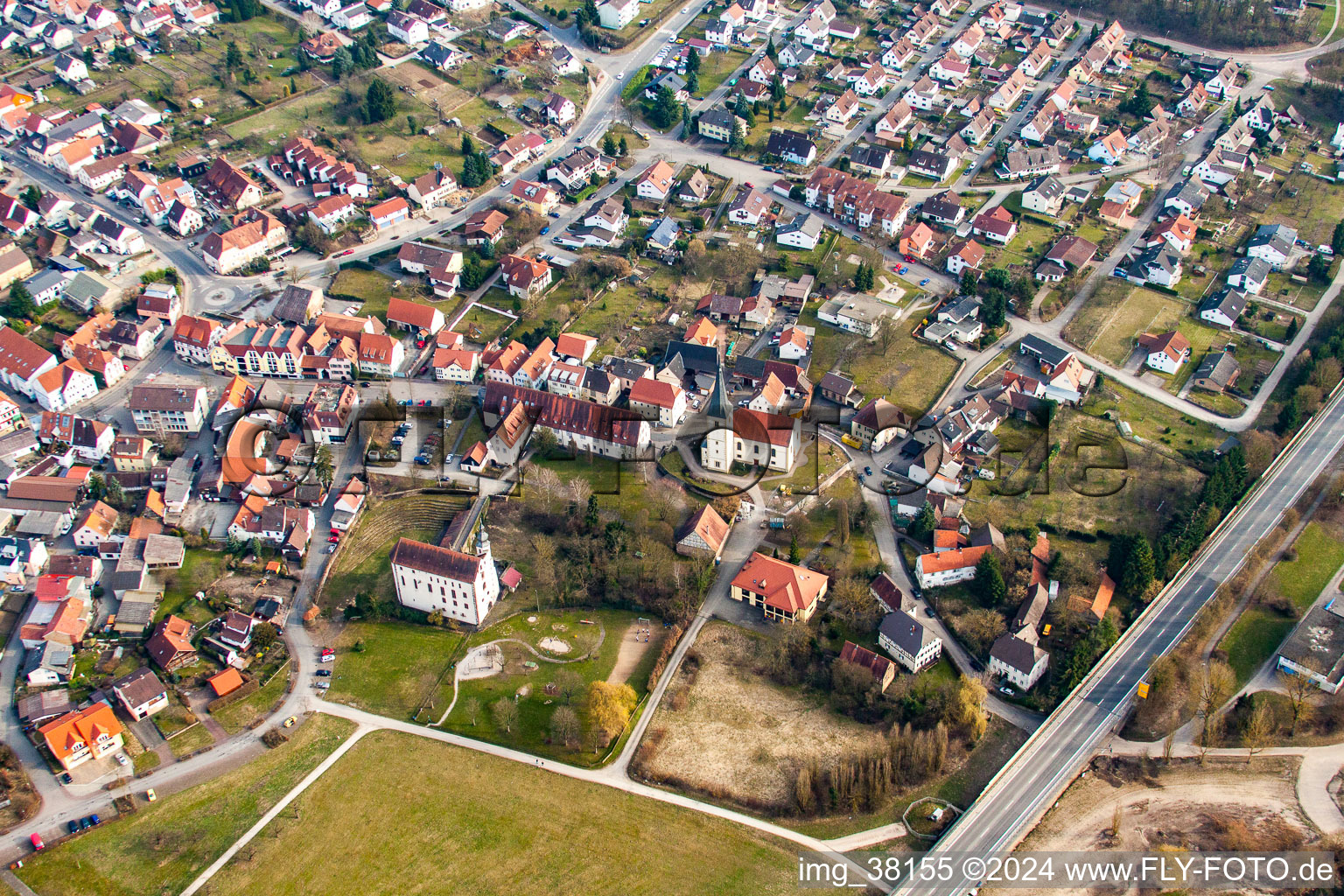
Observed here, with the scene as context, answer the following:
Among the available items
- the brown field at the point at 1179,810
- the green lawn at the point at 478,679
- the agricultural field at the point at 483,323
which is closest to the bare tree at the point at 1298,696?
the brown field at the point at 1179,810

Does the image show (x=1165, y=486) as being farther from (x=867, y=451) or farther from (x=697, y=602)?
(x=697, y=602)

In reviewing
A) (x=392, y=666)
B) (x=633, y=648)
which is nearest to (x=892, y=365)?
(x=633, y=648)

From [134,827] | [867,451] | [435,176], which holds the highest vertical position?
[435,176]

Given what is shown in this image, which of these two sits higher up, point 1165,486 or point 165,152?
point 165,152

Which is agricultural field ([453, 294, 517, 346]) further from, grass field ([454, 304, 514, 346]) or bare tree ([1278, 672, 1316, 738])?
bare tree ([1278, 672, 1316, 738])

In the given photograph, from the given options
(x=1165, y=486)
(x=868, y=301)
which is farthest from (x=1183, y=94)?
(x=1165, y=486)

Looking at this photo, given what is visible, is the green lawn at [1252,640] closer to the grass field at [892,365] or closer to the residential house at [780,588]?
the residential house at [780,588]
